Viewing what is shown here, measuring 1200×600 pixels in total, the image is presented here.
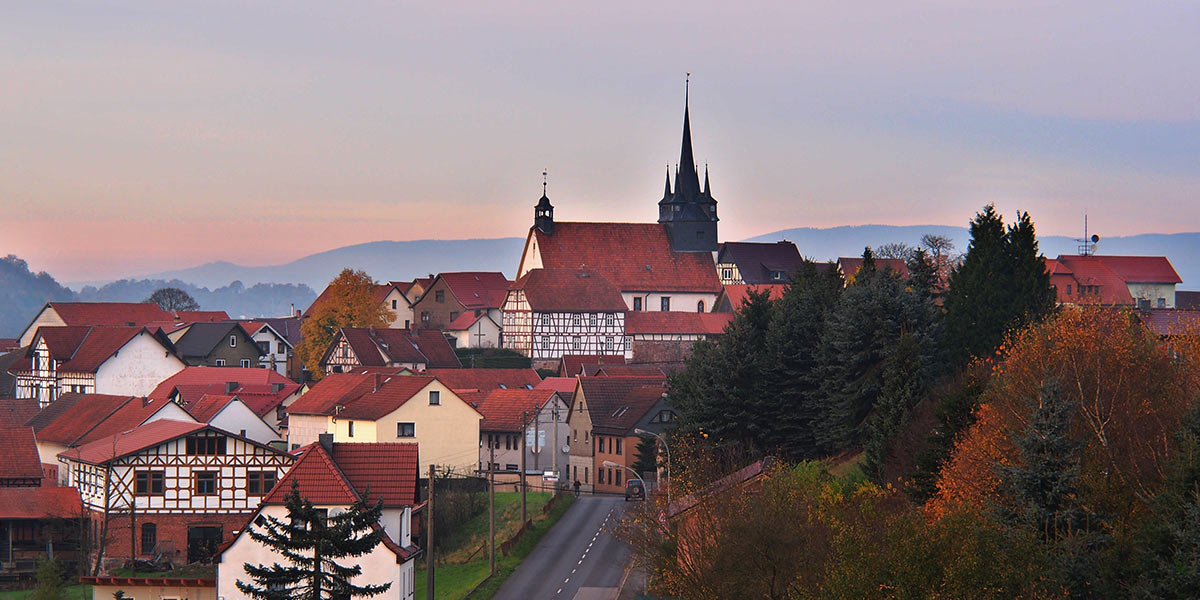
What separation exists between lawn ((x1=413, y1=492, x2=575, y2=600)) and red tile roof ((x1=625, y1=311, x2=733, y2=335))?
2068 inches

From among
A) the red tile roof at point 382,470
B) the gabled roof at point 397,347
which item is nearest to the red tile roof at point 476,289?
the gabled roof at point 397,347

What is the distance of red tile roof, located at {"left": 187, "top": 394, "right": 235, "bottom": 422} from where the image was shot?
7738cm

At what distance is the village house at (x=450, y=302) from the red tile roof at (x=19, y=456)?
63.1 m

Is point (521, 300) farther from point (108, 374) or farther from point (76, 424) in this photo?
point (76, 424)

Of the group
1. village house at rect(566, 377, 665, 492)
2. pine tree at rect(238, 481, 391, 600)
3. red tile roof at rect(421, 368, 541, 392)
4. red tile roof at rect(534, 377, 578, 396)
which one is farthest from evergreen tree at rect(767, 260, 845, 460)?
red tile roof at rect(421, 368, 541, 392)

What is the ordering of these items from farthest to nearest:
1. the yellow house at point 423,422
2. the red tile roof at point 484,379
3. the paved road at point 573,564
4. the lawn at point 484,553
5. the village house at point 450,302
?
the village house at point 450,302, the red tile roof at point 484,379, the yellow house at point 423,422, the lawn at point 484,553, the paved road at point 573,564

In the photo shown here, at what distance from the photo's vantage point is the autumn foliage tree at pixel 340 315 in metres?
119

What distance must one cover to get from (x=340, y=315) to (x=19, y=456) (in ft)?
176

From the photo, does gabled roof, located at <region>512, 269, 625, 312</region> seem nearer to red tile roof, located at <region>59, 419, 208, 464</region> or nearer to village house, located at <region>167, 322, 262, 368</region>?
village house, located at <region>167, 322, 262, 368</region>

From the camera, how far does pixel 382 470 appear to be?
4831 cm

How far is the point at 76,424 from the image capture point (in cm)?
7850

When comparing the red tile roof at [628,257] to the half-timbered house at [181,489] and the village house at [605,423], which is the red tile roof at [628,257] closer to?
the village house at [605,423]

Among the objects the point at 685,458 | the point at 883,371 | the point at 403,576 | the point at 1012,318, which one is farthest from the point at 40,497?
the point at 1012,318

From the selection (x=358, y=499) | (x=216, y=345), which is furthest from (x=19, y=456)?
(x=216, y=345)
